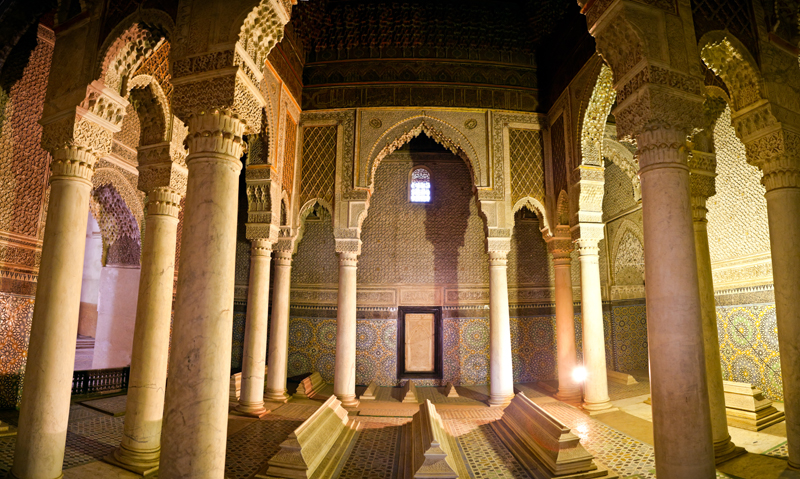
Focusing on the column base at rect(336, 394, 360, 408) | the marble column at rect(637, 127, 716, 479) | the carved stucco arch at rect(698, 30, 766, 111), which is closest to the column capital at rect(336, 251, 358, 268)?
the column base at rect(336, 394, 360, 408)

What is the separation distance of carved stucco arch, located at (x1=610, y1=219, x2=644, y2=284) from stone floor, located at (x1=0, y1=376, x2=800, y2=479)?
3653mm

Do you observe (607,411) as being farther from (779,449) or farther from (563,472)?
(563,472)

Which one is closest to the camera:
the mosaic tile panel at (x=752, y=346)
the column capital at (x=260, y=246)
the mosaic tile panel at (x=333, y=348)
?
the mosaic tile panel at (x=752, y=346)

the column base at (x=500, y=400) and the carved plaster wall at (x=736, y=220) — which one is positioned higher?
the carved plaster wall at (x=736, y=220)

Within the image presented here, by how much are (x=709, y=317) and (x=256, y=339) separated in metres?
6.28

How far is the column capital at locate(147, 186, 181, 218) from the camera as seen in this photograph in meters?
4.81

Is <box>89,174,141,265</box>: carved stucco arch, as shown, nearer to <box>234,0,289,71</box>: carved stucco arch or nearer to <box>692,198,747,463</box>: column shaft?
<box>234,0,289,71</box>: carved stucco arch

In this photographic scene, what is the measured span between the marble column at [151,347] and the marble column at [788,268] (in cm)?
597

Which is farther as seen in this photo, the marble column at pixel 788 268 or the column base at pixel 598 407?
the column base at pixel 598 407

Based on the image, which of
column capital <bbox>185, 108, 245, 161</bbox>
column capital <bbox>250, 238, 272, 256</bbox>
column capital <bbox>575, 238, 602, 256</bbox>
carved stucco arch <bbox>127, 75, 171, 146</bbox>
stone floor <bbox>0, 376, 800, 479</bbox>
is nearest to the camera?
column capital <bbox>185, 108, 245, 161</bbox>

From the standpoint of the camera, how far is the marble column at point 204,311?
2.89 m

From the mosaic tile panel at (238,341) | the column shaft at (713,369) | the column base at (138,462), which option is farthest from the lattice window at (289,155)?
the column shaft at (713,369)

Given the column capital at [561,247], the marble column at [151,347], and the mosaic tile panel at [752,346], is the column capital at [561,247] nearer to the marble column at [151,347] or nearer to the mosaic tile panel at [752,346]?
the mosaic tile panel at [752,346]

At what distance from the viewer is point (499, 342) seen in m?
7.81
